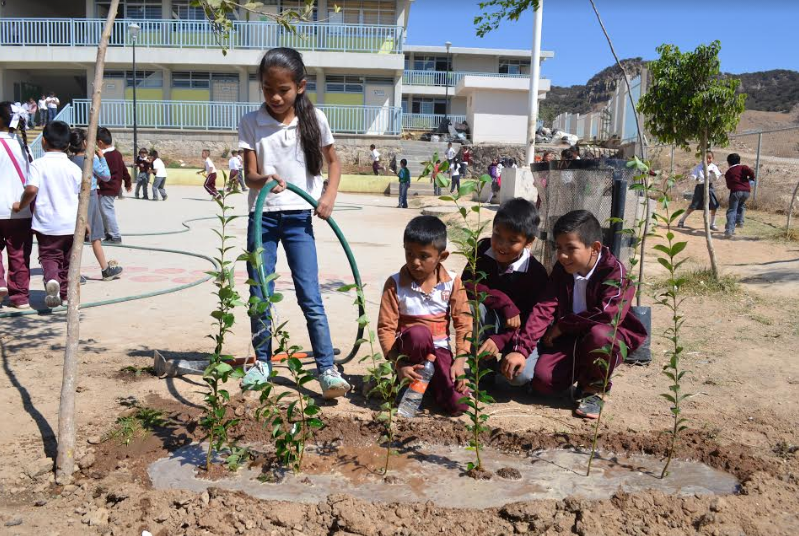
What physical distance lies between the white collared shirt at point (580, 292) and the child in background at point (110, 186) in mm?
6774

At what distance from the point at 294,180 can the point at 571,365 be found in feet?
6.20

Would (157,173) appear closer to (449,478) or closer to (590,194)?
(590,194)

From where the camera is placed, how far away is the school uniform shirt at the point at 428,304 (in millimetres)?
3816

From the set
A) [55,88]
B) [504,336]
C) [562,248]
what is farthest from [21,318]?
[55,88]

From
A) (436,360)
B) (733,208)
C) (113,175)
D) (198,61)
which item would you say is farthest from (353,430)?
(198,61)

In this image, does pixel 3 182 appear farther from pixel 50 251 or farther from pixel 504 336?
pixel 504 336

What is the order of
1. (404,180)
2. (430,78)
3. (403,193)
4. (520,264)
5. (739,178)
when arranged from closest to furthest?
(520,264) → (739,178) → (404,180) → (403,193) → (430,78)

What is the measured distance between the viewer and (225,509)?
2.60m

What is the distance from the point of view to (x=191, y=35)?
3069cm

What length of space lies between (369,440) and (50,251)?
3.86 m

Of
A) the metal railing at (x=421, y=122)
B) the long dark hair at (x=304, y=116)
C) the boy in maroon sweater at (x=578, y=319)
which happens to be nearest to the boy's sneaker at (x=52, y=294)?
the long dark hair at (x=304, y=116)

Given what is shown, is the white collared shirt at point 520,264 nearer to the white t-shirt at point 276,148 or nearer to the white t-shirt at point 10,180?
the white t-shirt at point 276,148

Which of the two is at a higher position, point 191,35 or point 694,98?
point 191,35

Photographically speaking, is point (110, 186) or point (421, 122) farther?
point (421, 122)
